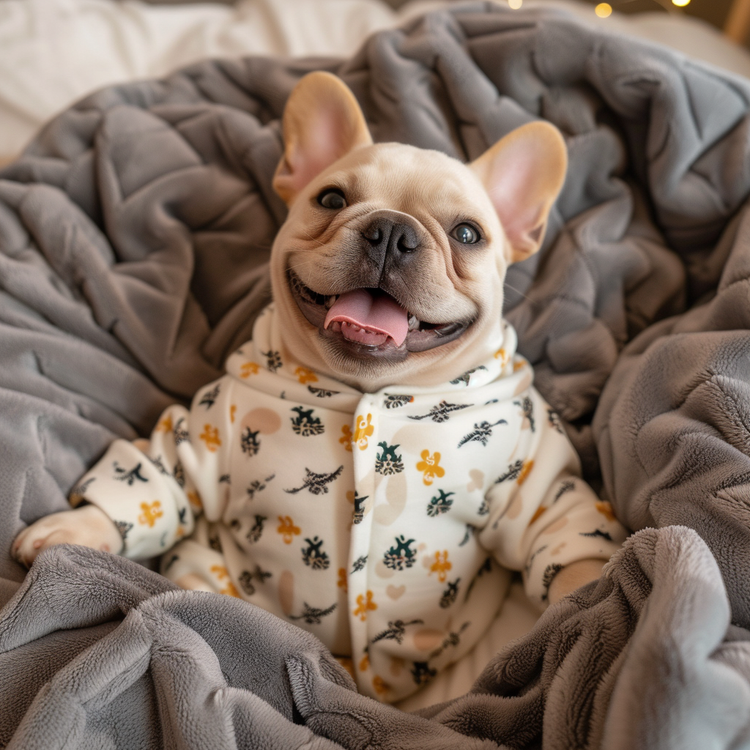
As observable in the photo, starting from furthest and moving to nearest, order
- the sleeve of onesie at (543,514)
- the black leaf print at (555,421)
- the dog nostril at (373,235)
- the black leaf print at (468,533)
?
1. the black leaf print at (555,421)
2. the black leaf print at (468,533)
3. the sleeve of onesie at (543,514)
4. the dog nostril at (373,235)

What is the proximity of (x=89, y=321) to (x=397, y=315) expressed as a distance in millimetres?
780

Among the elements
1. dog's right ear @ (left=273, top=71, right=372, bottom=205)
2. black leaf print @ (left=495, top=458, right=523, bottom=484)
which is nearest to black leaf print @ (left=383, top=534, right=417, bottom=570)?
black leaf print @ (left=495, top=458, right=523, bottom=484)

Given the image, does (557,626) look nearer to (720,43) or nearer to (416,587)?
(416,587)

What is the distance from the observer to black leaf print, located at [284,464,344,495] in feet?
3.78

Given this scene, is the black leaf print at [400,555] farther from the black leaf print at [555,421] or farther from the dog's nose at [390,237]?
the dog's nose at [390,237]

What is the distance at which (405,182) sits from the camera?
3.71ft

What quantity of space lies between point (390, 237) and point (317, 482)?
0.46m

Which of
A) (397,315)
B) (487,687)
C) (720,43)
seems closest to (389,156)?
(397,315)

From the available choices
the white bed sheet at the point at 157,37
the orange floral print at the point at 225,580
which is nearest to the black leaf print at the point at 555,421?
the orange floral print at the point at 225,580

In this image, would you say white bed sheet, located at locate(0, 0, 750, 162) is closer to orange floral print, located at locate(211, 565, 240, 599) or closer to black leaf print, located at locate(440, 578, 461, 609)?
orange floral print, located at locate(211, 565, 240, 599)

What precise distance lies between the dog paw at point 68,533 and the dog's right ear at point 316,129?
0.76 meters

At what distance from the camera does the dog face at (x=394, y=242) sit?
39.9 inches

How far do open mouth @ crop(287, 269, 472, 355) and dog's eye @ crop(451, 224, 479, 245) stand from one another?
16cm

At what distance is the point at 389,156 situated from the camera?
1.16 metres
